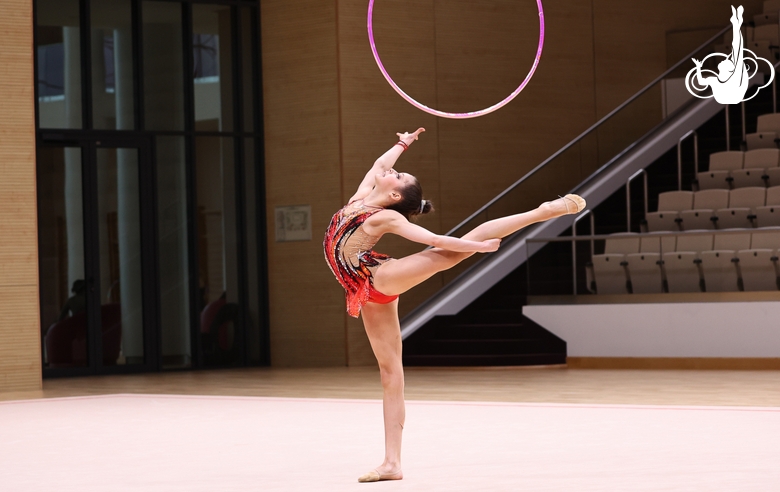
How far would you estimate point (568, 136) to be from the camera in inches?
631

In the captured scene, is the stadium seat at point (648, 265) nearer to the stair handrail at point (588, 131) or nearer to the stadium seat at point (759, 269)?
the stadium seat at point (759, 269)

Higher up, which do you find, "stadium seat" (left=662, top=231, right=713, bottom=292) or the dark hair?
the dark hair

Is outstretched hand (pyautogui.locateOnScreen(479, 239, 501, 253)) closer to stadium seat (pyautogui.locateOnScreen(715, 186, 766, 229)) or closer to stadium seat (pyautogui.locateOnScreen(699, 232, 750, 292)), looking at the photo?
stadium seat (pyautogui.locateOnScreen(699, 232, 750, 292))

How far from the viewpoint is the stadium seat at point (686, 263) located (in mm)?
12344

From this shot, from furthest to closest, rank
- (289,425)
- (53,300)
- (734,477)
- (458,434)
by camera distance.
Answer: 1. (53,300)
2. (289,425)
3. (458,434)
4. (734,477)

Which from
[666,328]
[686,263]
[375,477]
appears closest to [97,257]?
[666,328]

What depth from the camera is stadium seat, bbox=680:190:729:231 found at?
537 inches

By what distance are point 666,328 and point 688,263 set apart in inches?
27.6

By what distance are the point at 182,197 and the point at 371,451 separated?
28.0ft

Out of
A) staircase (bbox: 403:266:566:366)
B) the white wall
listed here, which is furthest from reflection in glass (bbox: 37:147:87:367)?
the white wall

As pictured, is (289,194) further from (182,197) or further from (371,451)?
(371,451)

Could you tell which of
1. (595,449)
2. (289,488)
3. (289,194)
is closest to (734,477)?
(595,449)

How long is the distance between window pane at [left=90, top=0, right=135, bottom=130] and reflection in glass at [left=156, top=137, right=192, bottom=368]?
24.0 inches

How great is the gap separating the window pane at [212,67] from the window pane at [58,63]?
1.43 metres
